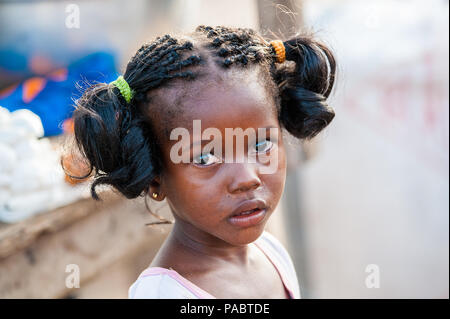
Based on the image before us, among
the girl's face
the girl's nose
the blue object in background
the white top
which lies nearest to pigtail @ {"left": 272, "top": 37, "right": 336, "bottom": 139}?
the girl's face

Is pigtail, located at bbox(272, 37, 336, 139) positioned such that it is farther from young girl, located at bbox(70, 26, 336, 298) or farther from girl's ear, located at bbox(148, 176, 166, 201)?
girl's ear, located at bbox(148, 176, 166, 201)

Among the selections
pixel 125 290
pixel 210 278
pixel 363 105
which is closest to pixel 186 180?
pixel 210 278

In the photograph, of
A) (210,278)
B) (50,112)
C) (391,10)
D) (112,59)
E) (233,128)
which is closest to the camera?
(233,128)

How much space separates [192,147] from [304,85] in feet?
1.42

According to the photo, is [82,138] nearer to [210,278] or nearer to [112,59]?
[210,278]

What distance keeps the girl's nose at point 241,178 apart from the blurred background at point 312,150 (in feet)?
2.96

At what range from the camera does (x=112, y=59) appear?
2.55 metres

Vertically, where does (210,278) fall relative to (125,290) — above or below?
above

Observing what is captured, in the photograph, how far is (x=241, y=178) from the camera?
0.99 m

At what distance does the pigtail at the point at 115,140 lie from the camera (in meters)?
1.06

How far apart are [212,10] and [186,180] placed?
6.22ft

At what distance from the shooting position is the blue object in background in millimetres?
2172

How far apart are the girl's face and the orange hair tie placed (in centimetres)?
18

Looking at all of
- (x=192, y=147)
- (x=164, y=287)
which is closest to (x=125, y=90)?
(x=192, y=147)
